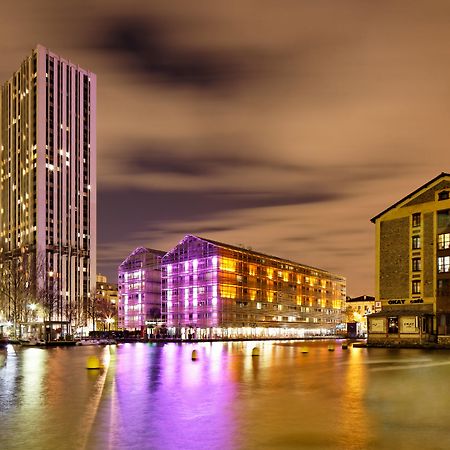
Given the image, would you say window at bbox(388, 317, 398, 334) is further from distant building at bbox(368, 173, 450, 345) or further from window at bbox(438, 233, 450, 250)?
window at bbox(438, 233, 450, 250)

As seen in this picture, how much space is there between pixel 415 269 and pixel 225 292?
213 ft

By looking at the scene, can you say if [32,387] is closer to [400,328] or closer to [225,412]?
[225,412]

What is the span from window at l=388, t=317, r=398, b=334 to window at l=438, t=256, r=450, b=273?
29.0ft

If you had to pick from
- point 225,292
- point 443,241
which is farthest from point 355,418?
point 225,292

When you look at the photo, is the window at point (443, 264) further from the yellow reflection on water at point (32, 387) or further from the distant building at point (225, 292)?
the distant building at point (225, 292)

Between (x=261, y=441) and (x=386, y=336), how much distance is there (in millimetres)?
69143

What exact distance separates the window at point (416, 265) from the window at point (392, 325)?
23.6ft

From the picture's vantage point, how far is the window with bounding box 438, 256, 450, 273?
75438 millimetres

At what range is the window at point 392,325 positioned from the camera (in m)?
78.1

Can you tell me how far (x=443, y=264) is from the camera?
76.0m

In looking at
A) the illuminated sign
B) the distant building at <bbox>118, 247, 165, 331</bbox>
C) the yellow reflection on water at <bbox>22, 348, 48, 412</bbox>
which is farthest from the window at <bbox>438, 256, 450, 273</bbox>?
the distant building at <bbox>118, 247, 165, 331</bbox>

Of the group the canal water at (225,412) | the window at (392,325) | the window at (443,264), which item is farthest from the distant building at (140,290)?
the canal water at (225,412)

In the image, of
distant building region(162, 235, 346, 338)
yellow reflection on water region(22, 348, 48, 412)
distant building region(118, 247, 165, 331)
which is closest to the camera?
yellow reflection on water region(22, 348, 48, 412)

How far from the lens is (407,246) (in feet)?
265
